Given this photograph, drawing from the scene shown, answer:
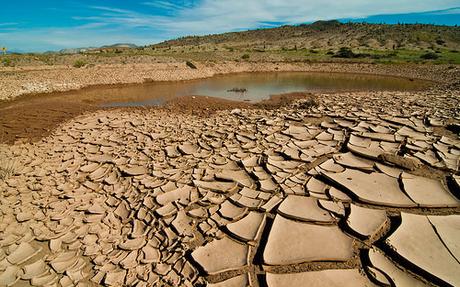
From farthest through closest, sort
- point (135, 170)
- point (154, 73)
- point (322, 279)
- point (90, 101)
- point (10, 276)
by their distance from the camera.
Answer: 1. point (154, 73)
2. point (90, 101)
3. point (135, 170)
4. point (10, 276)
5. point (322, 279)

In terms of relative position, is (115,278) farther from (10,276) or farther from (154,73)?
(154,73)

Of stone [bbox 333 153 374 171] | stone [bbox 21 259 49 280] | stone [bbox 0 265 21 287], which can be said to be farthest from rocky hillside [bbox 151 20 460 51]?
stone [bbox 0 265 21 287]

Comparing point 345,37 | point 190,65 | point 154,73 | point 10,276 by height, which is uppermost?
point 345,37

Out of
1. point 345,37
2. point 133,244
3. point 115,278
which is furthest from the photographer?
point 345,37

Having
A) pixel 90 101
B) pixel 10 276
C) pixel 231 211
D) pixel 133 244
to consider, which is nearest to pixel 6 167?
pixel 10 276

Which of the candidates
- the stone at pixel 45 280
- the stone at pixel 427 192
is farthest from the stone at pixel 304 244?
the stone at pixel 45 280

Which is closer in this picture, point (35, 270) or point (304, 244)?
point (304, 244)

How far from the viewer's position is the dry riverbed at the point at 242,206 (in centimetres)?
232

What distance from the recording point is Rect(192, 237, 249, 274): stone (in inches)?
93.0

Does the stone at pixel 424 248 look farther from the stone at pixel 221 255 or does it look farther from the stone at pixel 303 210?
the stone at pixel 221 255

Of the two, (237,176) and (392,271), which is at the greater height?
(237,176)

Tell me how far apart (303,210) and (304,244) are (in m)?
0.51

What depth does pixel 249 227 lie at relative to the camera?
9.17ft

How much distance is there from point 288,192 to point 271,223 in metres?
0.59
